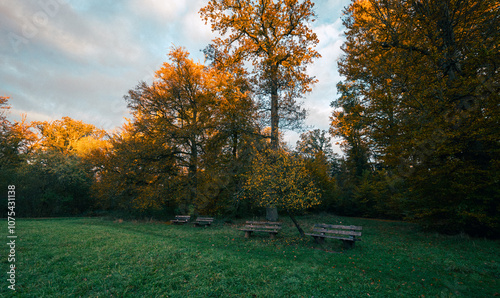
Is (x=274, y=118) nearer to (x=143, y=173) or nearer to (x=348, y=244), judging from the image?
(x=348, y=244)

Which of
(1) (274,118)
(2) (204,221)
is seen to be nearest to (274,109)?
(1) (274,118)

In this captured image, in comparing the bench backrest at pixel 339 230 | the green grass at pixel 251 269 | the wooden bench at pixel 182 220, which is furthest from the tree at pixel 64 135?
the bench backrest at pixel 339 230

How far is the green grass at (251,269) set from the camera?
450 cm

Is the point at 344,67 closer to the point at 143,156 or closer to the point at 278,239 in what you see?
the point at 278,239

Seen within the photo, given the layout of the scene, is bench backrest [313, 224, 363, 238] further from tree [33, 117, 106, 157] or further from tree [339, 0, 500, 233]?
tree [33, 117, 106, 157]

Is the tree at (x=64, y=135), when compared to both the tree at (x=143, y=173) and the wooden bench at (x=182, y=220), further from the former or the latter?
the wooden bench at (x=182, y=220)

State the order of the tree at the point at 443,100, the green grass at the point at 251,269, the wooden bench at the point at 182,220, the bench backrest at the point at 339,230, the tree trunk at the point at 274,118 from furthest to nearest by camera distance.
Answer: the wooden bench at the point at 182,220 → the tree trunk at the point at 274,118 → the tree at the point at 443,100 → the bench backrest at the point at 339,230 → the green grass at the point at 251,269

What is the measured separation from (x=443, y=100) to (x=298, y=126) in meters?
8.15

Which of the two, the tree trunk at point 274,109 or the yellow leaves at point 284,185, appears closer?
the yellow leaves at point 284,185

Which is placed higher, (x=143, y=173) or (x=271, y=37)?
(x=271, y=37)

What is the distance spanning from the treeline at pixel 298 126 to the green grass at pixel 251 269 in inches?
90.1

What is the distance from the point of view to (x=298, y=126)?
15930mm

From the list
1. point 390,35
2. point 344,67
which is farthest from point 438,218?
point 344,67

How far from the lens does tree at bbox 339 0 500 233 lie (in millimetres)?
8414
